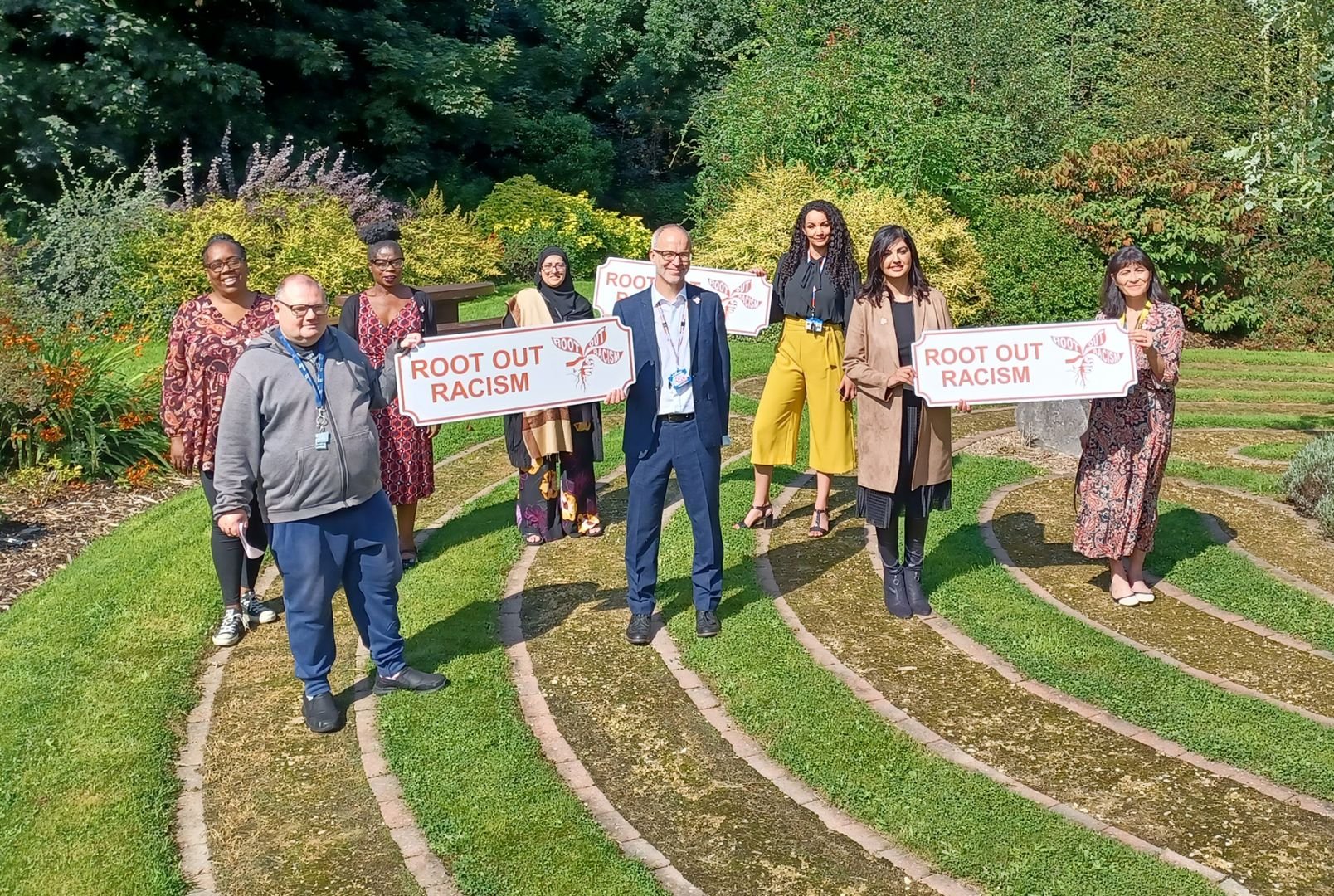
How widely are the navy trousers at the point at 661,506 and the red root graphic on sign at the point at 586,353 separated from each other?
0.46 meters

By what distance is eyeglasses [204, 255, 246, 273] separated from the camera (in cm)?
641

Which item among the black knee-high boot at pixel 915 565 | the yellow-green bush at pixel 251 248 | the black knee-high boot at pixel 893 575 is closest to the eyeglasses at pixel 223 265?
the black knee-high boot at pixel 893 575


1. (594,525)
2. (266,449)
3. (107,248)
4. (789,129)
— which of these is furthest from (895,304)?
(107,248)

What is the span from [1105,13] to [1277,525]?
22.7 metres

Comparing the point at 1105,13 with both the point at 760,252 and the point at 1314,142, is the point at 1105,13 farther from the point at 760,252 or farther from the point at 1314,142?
the point at 1314,142

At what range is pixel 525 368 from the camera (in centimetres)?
619

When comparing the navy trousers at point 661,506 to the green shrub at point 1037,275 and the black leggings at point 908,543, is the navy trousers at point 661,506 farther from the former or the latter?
the green shrub at point 1037,275

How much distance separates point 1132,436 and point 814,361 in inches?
86.8

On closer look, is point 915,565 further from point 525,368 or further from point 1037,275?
point 1037,275

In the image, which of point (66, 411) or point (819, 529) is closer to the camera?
point (819, 529)

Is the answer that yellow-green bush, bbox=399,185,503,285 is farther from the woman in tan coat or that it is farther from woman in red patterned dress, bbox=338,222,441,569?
the woman in tan coat

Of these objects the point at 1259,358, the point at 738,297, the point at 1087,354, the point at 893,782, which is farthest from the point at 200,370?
the point at 1259,358

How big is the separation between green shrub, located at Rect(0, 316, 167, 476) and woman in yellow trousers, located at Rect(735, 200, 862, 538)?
5.33 meters

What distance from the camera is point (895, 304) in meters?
6.57
